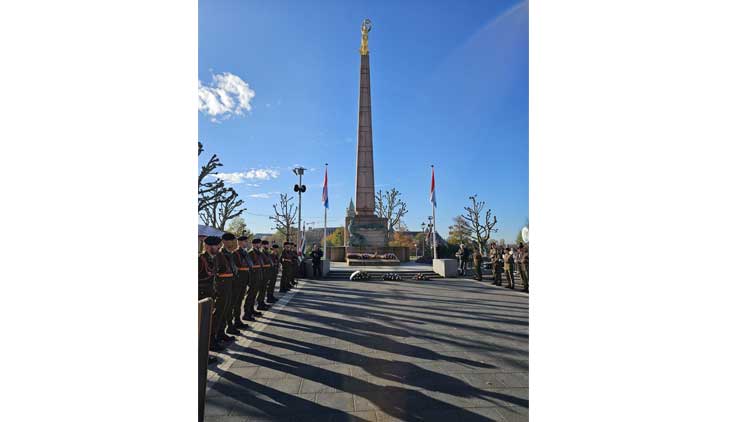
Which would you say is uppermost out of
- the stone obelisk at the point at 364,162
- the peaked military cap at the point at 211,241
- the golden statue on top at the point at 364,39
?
the golden statue on top at the point at 364,39

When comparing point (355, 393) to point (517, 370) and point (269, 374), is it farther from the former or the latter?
point (517, 370)

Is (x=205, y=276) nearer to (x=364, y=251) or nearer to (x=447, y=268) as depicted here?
(x=447, y=268)

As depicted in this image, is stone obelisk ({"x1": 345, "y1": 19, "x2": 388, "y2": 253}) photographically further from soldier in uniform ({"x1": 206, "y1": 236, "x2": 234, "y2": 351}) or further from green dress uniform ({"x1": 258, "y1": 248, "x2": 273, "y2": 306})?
soldier in uniform ({"x1": 206, "y1": 236, "x2": 234, "y2": 351})

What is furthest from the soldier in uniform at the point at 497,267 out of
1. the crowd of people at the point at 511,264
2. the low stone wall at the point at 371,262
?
the low stone wall at the point at 371,262

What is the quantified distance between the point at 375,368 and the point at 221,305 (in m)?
2.87

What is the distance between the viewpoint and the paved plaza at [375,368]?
323cm

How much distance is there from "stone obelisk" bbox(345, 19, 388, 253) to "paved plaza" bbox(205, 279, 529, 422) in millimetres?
16379

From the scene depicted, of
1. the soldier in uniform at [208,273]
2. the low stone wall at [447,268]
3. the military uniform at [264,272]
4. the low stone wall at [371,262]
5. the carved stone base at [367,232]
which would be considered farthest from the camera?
the carved stone base at [367,232]

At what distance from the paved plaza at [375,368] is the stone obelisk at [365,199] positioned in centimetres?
1638

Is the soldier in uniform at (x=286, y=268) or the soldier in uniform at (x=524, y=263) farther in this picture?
the soldier in uniform at (x=524, y=263)

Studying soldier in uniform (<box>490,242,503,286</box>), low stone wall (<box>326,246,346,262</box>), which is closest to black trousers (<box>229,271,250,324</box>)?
soldier in uniform (<box>490,242,503,286</box>)

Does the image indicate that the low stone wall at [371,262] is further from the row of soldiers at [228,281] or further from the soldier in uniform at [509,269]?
the row of soldiers at [228,281]
